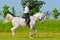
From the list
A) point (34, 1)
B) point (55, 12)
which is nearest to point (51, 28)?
point (34, 1)

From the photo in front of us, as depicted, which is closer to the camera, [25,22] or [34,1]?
[25,22]

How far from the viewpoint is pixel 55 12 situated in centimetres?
8419

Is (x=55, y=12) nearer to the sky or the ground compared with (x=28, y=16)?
nearer to the ground

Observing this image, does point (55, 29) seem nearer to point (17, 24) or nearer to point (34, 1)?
point (17, 24)

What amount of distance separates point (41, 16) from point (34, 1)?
46.9 metres

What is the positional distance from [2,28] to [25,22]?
11.7 metres

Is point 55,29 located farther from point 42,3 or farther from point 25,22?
point 42,3

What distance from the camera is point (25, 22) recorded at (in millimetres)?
21656

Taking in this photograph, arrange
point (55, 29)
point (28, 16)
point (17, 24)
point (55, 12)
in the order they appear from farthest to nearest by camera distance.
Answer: point (55, 12) → point (55, 29) → point (17, 24) → point (28, 16)

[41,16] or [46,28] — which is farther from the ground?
[41,16]

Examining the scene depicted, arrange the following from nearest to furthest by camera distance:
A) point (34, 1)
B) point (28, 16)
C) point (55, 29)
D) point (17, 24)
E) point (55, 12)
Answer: point (28, 16) → point (17, 24) → point (55, 29) → point (34, 1) → point (55, 12)

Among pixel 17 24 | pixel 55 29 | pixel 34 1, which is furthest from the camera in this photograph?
pixel 34 1

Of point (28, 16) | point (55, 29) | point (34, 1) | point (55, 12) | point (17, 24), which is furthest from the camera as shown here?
point (55, 12)

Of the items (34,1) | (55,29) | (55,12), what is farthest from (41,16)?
(55,12)
